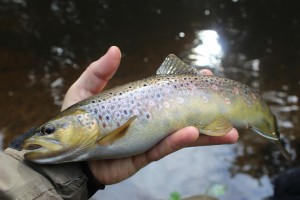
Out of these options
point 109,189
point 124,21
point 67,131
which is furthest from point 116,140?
point 124,21

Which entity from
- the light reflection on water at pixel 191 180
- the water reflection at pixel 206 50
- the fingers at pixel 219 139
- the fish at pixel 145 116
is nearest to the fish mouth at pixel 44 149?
the fish at pixel 145 116

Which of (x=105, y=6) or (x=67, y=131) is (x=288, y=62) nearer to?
(x=105, y=6)

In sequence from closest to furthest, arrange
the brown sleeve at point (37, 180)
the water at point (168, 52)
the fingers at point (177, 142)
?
the brown sleeve at point (37, 180), the fingers at point (177, 142), the water at point (168, 52)

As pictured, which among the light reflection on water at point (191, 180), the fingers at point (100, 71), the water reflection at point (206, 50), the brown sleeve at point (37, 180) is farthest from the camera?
the water reflection at point (206, 50)

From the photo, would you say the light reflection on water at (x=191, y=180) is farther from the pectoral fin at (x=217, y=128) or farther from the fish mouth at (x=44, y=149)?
the fish mouth at (x=44, y=149)

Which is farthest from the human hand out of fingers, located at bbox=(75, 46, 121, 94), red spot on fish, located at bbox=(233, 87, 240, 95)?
red spot on fish, located at bbox=(233, 87, 240, 95)

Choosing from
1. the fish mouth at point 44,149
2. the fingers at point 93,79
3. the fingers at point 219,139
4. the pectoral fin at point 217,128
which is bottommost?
the fingers at point 219,139

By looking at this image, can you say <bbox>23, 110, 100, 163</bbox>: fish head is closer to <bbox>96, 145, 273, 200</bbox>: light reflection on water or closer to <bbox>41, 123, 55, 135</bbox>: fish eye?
<bbox>41, 123, 55, 135</bbox>: fish eye
